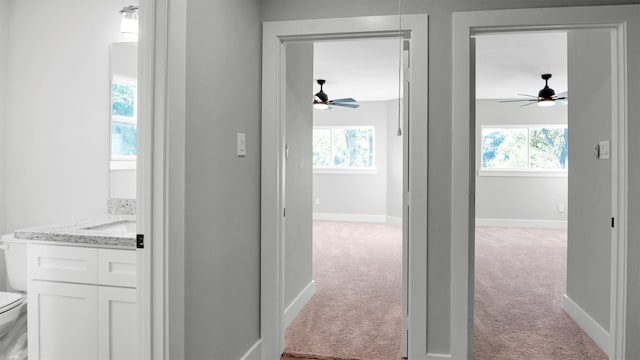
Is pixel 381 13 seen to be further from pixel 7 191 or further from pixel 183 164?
pixel 7 191

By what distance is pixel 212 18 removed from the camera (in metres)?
1.94

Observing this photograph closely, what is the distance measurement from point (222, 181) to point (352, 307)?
1.97 meters

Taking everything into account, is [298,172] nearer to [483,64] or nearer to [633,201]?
[633,201]

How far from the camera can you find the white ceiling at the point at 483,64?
15.1 ft

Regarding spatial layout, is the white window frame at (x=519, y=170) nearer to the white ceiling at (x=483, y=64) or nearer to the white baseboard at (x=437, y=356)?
the white ceiling at (x=483, y=64)

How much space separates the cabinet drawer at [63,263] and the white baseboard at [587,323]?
2953 mm

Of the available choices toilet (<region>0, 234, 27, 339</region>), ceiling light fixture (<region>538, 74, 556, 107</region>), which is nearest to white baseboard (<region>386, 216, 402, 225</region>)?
ceiling light fixture (<region>538, 74, 556, 107</region>)

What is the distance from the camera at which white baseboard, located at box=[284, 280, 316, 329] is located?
3.13 m

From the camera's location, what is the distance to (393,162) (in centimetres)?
830

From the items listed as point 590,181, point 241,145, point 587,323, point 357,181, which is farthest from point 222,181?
point 357,181

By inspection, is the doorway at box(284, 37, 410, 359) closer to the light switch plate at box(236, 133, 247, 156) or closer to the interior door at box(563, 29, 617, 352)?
the light switch plate at box(236, 133, 247, 156)

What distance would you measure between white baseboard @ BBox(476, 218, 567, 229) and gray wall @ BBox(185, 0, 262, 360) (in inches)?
264

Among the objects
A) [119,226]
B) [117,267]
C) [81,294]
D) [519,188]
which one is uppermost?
[519,188]

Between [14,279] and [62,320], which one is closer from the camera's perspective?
[62,320]
